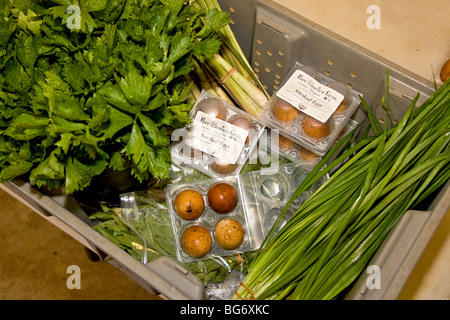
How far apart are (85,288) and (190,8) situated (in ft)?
4.34

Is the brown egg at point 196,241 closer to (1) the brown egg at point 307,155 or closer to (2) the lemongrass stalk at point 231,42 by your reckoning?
(1) the brown egg at point 307,155

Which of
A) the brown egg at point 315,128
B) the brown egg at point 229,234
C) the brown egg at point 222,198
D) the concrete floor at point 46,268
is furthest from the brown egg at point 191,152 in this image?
the concrete floor at point 46,268

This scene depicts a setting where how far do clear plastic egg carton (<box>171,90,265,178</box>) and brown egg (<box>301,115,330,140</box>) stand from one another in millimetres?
132

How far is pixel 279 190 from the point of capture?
128 cm

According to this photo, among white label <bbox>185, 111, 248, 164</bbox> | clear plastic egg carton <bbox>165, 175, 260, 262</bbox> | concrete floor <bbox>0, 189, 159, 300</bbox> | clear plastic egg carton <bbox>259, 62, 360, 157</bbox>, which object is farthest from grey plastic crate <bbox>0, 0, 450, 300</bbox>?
concrete floor <bbox>0, 189, 159, 300</bbox>

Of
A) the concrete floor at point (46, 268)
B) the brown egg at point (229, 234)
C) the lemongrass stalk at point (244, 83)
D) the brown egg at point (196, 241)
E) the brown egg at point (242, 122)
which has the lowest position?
the concrete floor at point (46, 268)

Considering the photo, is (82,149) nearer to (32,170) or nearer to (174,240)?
(32,170)

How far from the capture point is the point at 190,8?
3.75ft

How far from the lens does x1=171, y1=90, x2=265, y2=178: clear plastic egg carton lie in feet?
4.04

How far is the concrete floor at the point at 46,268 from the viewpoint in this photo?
6.23 ft

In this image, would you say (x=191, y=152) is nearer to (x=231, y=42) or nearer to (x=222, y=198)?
(x=222, y=198)

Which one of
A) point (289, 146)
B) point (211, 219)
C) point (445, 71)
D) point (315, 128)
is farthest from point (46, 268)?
point (445, 71)

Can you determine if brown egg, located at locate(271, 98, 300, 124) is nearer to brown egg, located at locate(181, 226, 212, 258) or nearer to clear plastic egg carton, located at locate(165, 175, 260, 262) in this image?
clear plastic egg carton, located at locate(165, 175, 260, 262)
